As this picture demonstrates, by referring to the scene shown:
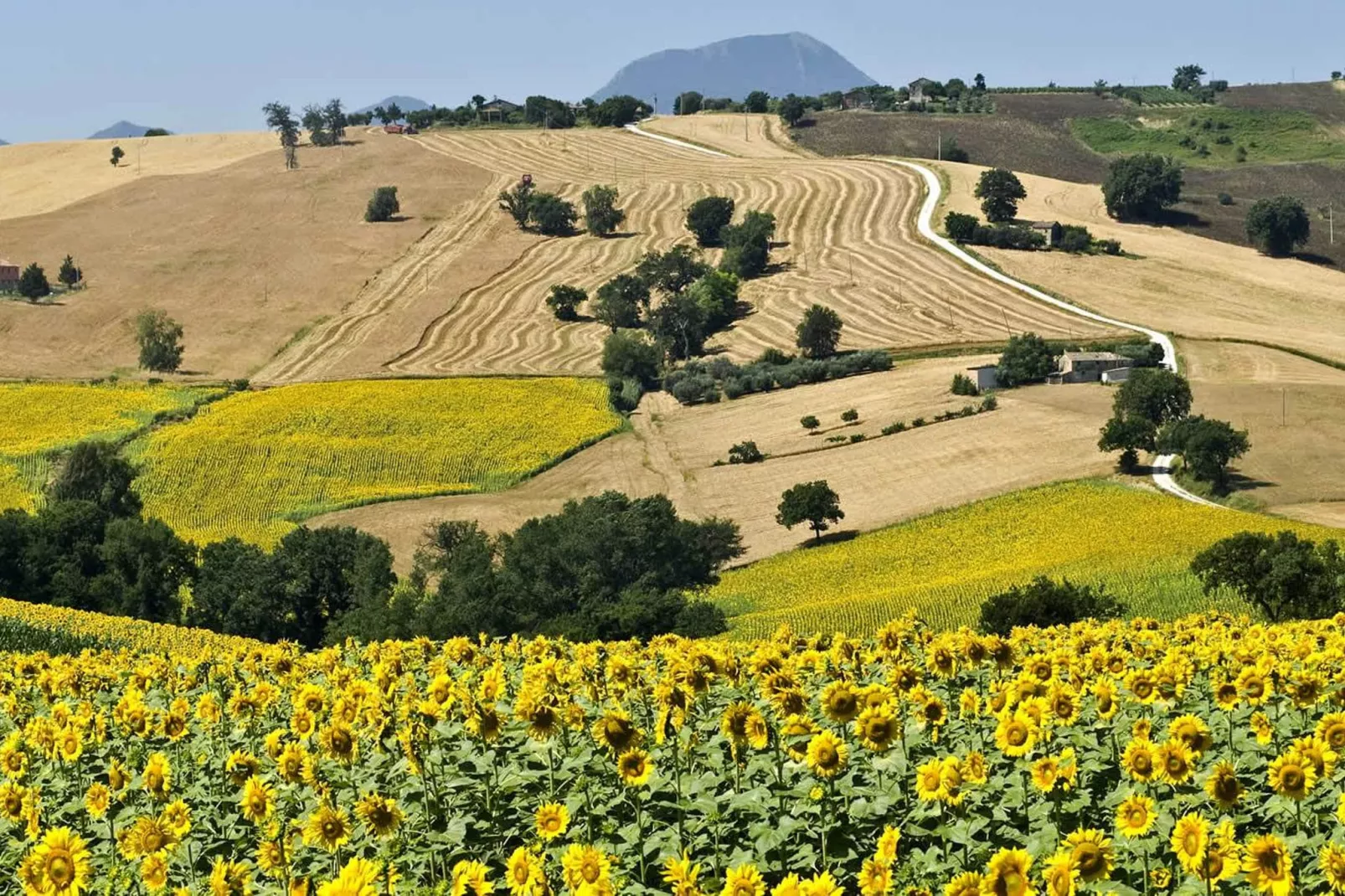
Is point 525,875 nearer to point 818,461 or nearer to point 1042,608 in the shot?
point 1042,608

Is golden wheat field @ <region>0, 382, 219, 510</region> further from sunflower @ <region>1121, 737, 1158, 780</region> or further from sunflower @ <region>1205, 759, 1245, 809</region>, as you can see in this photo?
sunflower @ <region>1205, 759, 1245, 809</region>

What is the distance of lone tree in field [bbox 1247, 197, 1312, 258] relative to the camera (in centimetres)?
17075

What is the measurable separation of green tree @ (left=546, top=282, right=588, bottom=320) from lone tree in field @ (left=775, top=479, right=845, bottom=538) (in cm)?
7171

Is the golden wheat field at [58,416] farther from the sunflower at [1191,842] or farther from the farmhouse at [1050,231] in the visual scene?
the sunflower at [1191,842]

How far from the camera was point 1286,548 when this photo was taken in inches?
1971

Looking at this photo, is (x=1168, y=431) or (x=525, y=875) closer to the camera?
(x=525, y=875)

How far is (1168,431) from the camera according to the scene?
8688 cm

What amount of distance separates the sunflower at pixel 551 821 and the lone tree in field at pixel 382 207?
185 meters

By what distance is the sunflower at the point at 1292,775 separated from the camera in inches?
392

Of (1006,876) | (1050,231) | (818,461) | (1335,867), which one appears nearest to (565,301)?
(1050,231)

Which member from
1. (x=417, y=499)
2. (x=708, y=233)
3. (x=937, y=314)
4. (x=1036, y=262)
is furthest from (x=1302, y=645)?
(x=708, y=233)

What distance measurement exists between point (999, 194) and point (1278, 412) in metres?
81.3

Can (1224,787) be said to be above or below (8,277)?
below

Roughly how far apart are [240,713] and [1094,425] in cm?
8843
